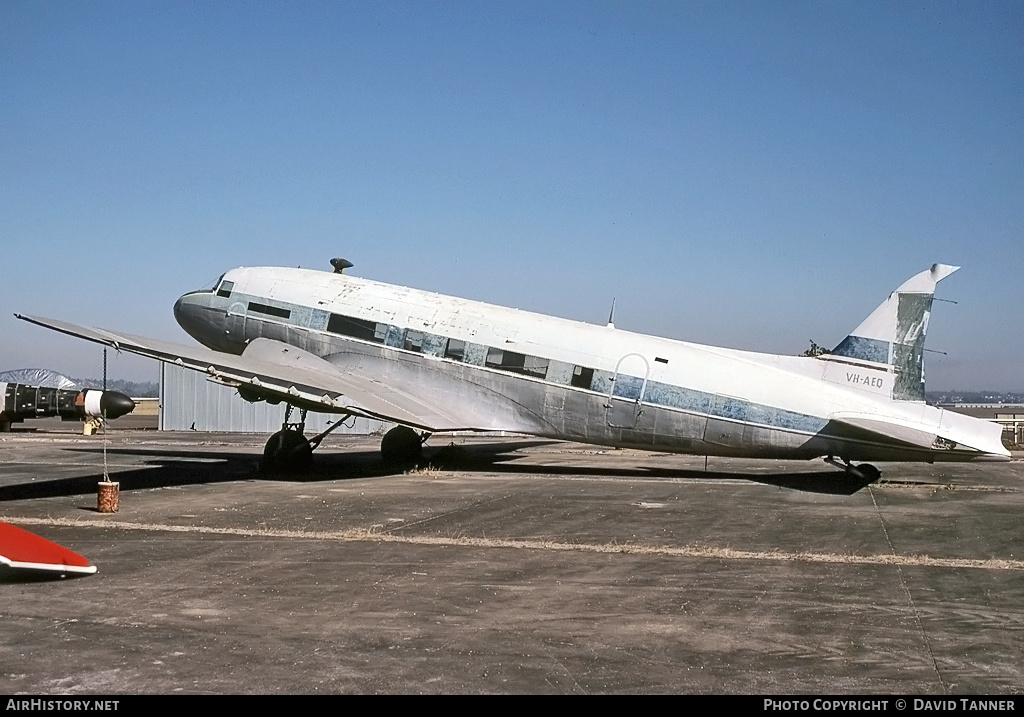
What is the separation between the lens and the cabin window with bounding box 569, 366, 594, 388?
Result: 21984 mm

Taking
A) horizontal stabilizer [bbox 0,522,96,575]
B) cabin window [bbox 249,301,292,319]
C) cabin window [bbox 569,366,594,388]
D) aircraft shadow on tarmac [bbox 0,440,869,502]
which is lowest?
aircraft shadow on tarmac [bbox 0,440,869,502]

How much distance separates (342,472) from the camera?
24.2 m

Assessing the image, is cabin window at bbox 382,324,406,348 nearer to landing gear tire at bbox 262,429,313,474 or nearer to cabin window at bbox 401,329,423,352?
cabin window at bbox 401,329,423,352

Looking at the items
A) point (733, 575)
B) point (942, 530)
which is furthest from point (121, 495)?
point (942, 530)

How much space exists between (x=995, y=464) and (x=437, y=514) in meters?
20.6

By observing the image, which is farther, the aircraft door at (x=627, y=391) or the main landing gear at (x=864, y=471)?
the aircraft door at (x=627, y=391)

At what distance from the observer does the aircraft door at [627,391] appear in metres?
21.5

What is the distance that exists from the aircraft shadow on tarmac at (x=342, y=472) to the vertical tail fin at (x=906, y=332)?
267cm

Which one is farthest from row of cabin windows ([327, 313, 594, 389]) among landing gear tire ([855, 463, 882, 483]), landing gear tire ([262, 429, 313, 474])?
landing gear tire ([855, 463, 882, 483])

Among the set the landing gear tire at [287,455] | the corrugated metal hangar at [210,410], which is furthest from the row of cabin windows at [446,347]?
the corrugated metal hangar at [210,410]

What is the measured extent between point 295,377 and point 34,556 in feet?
50.9

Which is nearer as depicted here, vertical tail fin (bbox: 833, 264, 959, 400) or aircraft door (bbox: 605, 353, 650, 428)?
vertical tail fin (bbox: 833, 264, 959, 400)

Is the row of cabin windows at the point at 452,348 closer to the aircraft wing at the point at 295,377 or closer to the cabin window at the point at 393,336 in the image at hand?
the cabin window at the point at 393,336

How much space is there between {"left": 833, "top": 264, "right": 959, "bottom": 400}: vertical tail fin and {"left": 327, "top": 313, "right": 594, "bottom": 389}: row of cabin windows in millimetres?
6630
